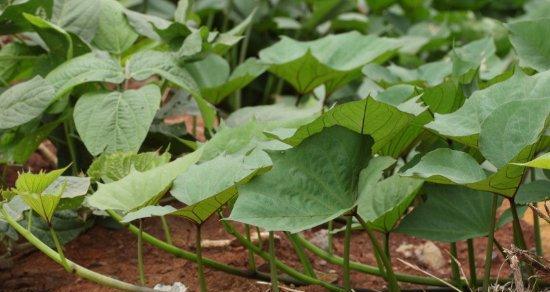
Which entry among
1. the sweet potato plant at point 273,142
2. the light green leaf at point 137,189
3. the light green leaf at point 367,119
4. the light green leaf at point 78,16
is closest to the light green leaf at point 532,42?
the sweet potato plant at point 273,142

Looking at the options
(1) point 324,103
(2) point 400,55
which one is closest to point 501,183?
(1) point 324,103

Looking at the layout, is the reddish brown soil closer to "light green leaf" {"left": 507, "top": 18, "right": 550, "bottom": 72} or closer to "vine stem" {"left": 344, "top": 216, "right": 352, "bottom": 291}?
"vine stem" {"left": 344, "top": 216, "right": 352, "bottom": 291}

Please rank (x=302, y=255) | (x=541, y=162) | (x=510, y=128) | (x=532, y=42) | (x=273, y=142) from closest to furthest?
(x=541, y=162) → (x=510, y=128) → (x=273, y=142) → (x=302, y=255) → (x=532, y=42)

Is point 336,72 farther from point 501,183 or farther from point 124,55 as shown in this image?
point 501,183

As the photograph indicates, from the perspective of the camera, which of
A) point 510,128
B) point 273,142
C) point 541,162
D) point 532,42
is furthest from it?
point 532,42

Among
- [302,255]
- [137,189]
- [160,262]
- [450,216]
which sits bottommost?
[160,262]

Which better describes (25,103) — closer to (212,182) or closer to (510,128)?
(212,182)

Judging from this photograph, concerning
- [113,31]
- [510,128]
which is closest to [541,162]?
[510,128]

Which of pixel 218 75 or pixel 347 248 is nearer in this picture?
pixel 347 248

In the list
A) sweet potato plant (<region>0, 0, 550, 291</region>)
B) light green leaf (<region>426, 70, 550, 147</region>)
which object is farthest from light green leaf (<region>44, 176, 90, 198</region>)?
light green leaf (<region>426, 70, 550, 147</region>)
